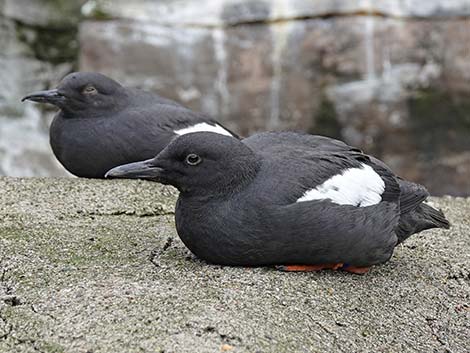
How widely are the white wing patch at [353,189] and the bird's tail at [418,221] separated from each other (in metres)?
0.25

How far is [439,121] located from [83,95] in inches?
198

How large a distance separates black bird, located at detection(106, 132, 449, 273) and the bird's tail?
0.22 metres

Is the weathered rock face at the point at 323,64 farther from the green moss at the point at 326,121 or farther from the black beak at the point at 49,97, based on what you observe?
the black beak at the point at 49,97

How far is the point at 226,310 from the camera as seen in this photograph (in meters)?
3.23

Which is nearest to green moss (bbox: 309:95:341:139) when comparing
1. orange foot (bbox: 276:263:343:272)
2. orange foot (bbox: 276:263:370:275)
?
orange foot (bbox: 276:263:370:275)

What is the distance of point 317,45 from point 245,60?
82cm

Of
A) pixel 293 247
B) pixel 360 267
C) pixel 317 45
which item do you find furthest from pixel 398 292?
pixel 317 45

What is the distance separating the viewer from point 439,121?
914 cm

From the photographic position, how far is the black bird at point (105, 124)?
201 inches

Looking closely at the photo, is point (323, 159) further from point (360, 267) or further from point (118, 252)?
point (118, 252)

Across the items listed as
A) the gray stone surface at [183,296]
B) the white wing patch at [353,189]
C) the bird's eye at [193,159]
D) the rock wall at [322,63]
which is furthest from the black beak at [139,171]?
the rock wall at [322,63]

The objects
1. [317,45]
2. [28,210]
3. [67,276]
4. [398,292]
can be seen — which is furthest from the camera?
[317,45]

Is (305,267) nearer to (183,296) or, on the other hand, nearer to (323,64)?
(183,296)

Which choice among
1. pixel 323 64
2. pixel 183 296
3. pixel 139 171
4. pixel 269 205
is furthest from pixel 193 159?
pixel 323 64
